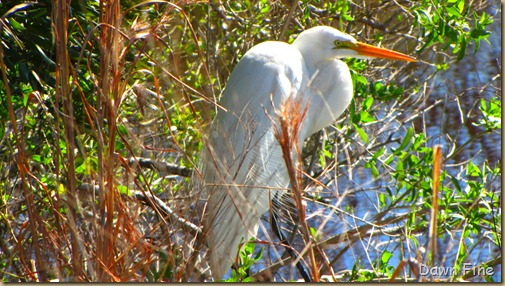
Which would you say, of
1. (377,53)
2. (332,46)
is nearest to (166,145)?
(332,46)

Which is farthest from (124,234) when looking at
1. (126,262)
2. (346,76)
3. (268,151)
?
(346,76)

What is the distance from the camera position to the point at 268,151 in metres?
1.71

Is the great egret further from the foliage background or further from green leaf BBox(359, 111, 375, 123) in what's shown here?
green leaf BBox(359, 111, 375, 123)

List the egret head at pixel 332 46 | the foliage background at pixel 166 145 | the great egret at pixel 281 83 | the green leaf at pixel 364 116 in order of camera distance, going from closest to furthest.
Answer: the foliage background at pixel 166 145, the green leaf at pixel 364 116, the great egret at pixel 281 83, the egret head at pixel 332 46

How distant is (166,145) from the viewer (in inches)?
83.3

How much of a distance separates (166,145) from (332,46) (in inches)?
22.2

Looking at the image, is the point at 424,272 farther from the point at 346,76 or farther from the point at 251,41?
the point at 251,41

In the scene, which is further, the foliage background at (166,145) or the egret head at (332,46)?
the egret head at (332,46)

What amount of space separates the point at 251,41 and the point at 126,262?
4.16 ft

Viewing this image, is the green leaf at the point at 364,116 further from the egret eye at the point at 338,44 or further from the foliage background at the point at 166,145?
the egret eye at the point at 338,44

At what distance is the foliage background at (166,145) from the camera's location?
1.04 m

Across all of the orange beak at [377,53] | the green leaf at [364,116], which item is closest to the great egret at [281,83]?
the orange beak at [377,53]

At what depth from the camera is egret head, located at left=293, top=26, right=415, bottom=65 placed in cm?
189

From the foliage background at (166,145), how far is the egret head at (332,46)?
0.04m
